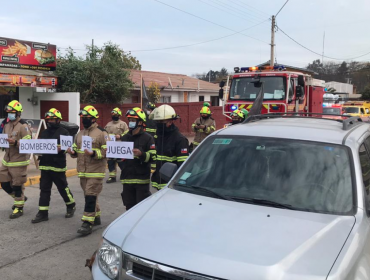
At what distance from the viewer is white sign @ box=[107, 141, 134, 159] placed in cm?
508

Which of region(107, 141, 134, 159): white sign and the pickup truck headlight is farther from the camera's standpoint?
region(107, 141, 134, 159): white sign

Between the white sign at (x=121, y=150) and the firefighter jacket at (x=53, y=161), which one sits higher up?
the white sign at (x=121, y=150)

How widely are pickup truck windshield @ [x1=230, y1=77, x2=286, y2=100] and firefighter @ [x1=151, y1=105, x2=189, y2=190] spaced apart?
5.51 m

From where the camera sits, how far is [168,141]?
566cm

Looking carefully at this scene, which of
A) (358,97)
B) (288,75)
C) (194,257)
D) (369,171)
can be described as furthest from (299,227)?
(358,97)

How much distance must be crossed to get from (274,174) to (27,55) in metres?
14.0

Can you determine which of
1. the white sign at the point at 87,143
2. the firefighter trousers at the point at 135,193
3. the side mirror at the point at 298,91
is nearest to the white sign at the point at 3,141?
the white sign at the point at 87,143

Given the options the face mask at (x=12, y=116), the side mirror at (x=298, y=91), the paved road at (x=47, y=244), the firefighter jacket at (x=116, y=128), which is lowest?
the paved road at (x=47, y=244)

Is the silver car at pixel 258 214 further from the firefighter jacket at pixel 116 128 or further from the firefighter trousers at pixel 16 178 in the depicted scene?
the firefighter jacket at pixel 116 128

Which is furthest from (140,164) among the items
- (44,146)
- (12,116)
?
(12,116)

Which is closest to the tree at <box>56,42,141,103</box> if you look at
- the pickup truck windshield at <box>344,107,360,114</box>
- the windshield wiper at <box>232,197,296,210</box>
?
the windshield wiper at <box>232,197,296,210</box>

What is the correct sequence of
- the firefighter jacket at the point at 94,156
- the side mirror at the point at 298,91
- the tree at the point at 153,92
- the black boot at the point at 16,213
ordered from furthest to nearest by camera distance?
the tree at the point at 153,92
the side mirror at the point at 298,91
the black boot at the point at 16,213
the firefighter jacket at the point at 94,156

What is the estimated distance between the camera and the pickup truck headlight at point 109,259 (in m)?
2.56

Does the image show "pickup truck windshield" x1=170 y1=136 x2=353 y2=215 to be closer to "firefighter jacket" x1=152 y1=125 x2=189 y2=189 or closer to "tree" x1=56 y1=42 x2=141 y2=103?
"firefighter jacket" x1=152 y1=125 x2=189 y2=189
